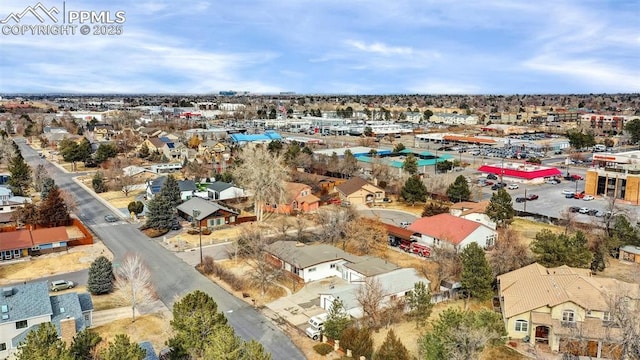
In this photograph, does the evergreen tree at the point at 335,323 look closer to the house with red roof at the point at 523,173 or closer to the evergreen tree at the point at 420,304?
the evergreen tree at the point at 420,304

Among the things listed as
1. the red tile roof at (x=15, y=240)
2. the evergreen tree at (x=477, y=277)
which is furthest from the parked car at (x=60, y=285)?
the evergreen tree at (x=477, y=277)

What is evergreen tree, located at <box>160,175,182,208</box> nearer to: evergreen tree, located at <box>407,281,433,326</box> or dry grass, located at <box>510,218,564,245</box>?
evergreen tree, located at <box>407,281,433,326</box>

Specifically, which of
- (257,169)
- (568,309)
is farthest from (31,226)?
(568,309)

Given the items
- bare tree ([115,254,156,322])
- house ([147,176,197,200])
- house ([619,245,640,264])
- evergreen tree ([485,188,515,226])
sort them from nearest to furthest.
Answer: bare tree ([115,254,156,322]), house ([619,245,640,264]), evergreen tree ([485,188,515,226]), house ([147,176,197,200])

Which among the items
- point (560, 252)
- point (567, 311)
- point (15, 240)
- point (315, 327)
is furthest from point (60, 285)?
point (560, 252)

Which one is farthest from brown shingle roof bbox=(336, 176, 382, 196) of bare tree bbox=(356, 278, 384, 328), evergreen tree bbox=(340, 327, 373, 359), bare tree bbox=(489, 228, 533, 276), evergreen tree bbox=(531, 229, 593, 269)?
evergreen tree bbox=(340, 327, 373, 359)
